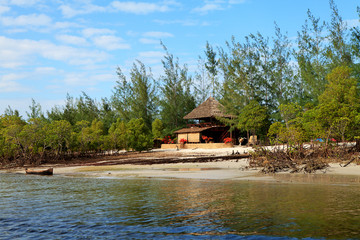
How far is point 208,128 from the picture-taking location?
Answer: 4894 cm

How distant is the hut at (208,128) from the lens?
4856cm

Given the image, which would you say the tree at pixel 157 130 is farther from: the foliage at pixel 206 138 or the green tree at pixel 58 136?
the green tree at pixel 58 136

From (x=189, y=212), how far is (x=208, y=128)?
131 ft

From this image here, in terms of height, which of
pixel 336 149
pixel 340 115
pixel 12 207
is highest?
pixel 340 115

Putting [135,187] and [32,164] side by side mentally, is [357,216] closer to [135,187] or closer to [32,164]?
[135,187]

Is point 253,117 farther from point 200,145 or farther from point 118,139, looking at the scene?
A: point 118,139

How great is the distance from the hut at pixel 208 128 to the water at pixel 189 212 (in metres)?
34.4

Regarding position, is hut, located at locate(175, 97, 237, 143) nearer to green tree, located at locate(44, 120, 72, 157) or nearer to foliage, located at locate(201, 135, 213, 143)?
foliage, located at locate(201, 135, 213, 143)

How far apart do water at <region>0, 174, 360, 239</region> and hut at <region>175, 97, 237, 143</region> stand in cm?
3441

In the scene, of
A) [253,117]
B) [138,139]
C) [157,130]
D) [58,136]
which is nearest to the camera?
[58,136]

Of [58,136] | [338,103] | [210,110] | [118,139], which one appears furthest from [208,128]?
[338,103]

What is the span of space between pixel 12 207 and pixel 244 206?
7.26m

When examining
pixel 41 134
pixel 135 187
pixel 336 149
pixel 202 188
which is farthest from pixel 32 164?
pixel 336 149

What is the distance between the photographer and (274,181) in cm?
1483
